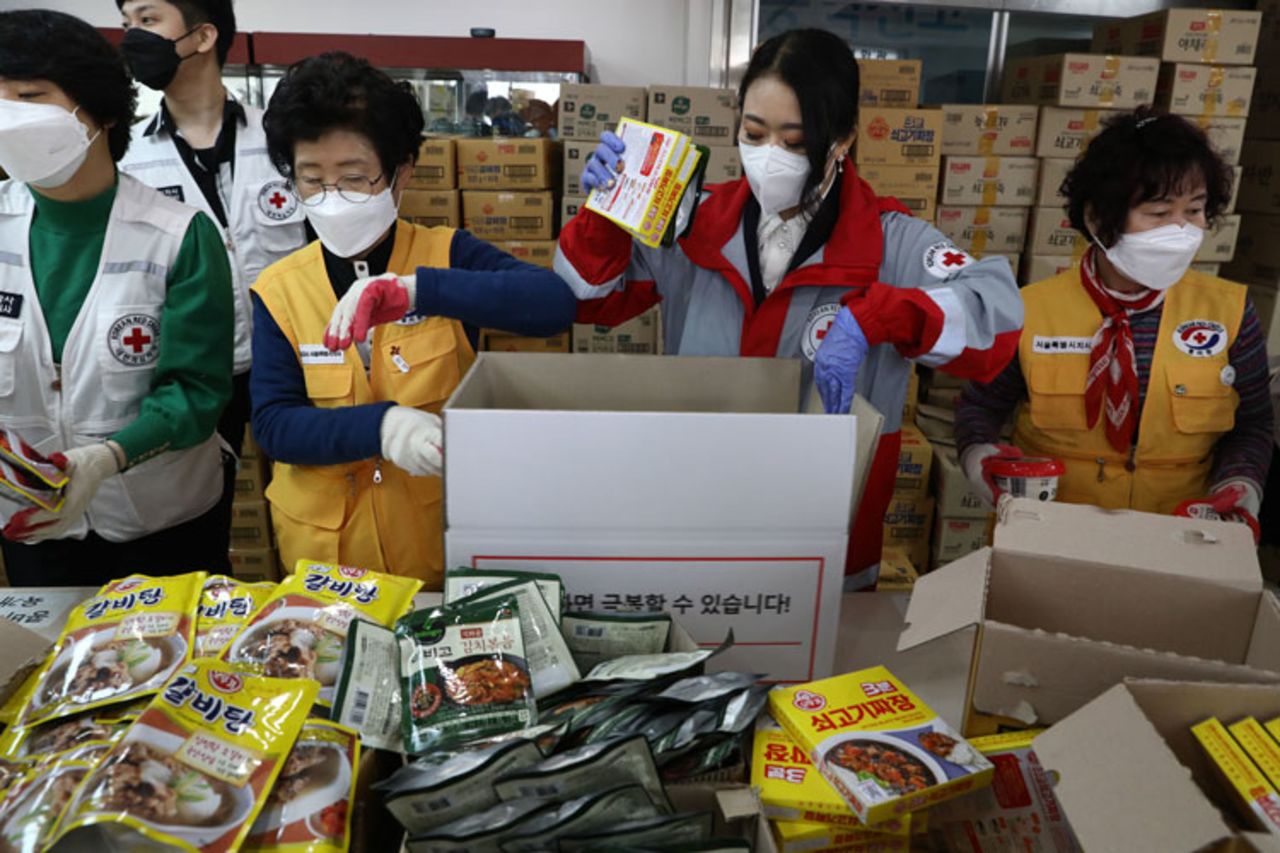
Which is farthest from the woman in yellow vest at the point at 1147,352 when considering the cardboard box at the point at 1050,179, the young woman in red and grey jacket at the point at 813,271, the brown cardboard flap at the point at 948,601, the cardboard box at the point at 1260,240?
the cardboard box at the point at 1260,240

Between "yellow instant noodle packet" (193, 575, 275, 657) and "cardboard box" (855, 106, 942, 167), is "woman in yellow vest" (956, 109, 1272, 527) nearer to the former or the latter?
"yellow instant noodle packet" (193, 575, 275, 657)

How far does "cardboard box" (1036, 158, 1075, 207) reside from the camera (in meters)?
3.79

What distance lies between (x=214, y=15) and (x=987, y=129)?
2931 mm

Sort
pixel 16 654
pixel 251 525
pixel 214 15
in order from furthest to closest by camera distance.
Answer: pixel 251 525
pixel 214 15
pixel 16 654

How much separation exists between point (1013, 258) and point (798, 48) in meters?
2.90

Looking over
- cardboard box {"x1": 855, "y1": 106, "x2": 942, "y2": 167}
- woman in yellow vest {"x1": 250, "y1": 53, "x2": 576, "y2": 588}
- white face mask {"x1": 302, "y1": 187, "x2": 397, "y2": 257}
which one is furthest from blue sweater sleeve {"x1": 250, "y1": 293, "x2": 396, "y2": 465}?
cardboard box {"x1": 855, "y1": 106, "x2": 942, "y2": 167}

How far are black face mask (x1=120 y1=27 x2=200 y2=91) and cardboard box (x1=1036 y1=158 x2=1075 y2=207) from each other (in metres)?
3.26

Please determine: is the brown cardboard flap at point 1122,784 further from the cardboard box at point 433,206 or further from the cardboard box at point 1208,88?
the cardboard box at point 1208,88

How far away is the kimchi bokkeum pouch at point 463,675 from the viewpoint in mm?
870

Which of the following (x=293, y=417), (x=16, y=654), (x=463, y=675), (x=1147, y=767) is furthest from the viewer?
(x=293, y=417)

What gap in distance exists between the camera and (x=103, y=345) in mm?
1479

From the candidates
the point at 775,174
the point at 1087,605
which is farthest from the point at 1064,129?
the point at 1087,605

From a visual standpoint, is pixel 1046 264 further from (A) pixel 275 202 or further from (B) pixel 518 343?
(A) pixel 275 202

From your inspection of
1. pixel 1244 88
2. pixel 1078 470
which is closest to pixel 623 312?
pixel 1078 470
